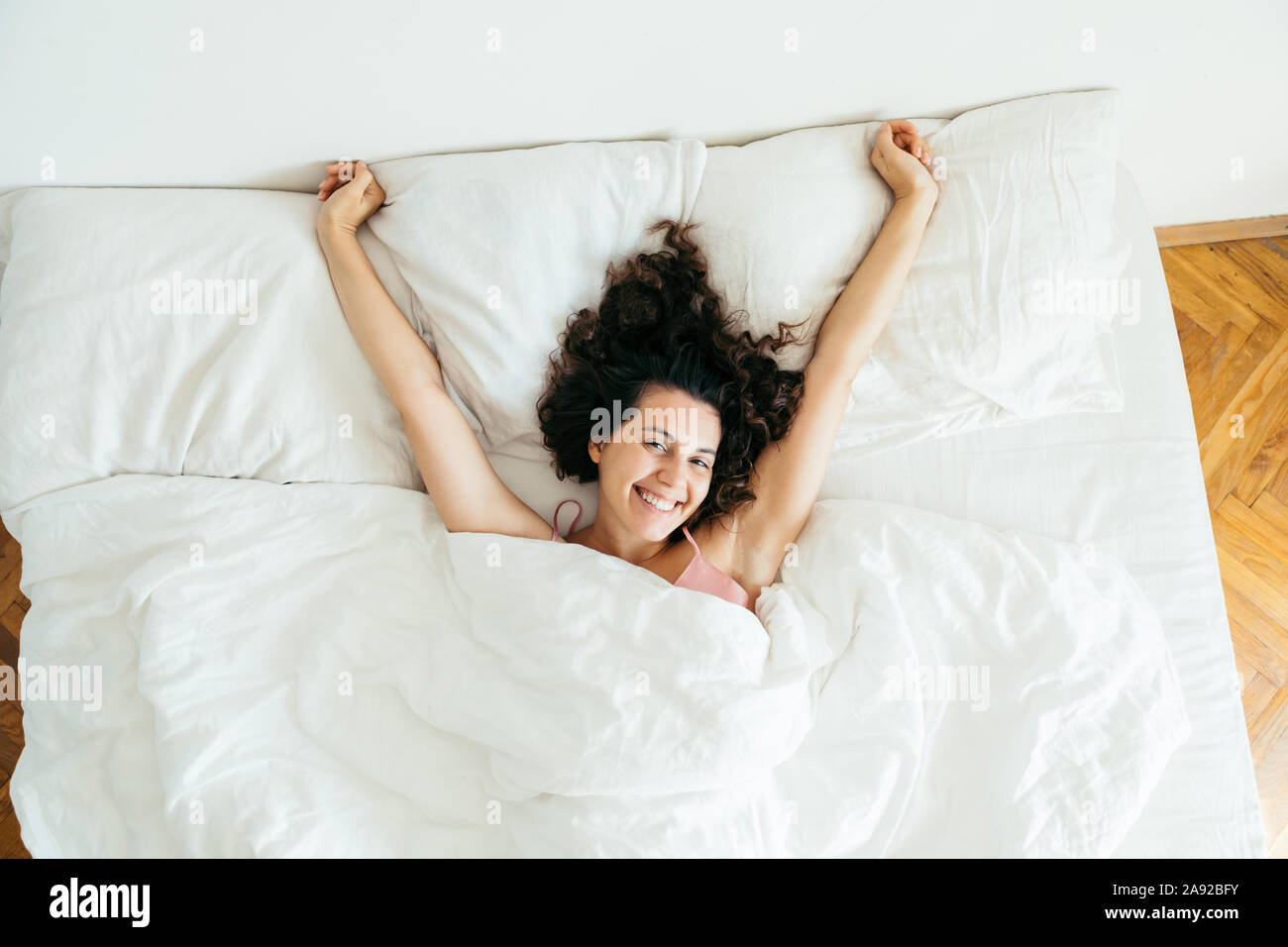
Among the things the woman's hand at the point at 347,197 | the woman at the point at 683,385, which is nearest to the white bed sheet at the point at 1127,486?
the woman at the point at 683,385

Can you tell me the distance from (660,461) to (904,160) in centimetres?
56

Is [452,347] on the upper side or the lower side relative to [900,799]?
upper

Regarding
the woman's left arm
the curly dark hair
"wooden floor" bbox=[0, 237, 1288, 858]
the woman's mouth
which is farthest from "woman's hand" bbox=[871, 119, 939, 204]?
"wooden floor" bbox=[0, 237, 1288, 858]

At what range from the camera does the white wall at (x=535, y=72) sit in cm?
111

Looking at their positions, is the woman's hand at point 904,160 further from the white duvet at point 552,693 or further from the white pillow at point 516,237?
the white duvet at point 552,693

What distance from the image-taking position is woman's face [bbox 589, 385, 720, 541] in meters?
1.15

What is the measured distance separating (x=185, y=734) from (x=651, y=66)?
42.3 inches

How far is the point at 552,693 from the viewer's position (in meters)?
1.04

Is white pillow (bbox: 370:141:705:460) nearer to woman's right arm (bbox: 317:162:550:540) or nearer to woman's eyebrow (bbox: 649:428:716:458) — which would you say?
woman's right arm (bbox: 317:162:550:540)

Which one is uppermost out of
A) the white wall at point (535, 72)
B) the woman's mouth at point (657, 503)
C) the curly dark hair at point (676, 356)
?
the white wall at point (535, 72)

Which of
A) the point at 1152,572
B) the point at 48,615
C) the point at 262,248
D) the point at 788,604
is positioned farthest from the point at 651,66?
the point at 48,615

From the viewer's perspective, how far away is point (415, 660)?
112cm

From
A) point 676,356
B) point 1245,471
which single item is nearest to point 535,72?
point 676,356
